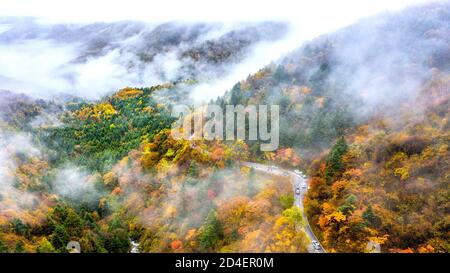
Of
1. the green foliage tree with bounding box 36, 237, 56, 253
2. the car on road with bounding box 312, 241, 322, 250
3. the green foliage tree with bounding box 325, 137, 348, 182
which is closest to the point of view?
the car on road with bounding box 312, 241, 322, 250

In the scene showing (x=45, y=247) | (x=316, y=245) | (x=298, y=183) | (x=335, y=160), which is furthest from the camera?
(x=298, y=183)

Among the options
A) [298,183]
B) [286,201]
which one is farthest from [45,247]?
[298,183]

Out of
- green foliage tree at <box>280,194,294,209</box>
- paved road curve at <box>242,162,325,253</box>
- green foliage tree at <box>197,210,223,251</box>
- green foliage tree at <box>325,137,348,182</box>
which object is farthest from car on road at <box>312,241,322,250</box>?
green foliage tree at <box>197,210,223,251</box>

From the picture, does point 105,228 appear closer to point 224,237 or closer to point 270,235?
point 224,237

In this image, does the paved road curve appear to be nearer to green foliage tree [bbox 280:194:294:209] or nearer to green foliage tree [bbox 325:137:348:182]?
green foliage tree [bbox 280:194:294:209]

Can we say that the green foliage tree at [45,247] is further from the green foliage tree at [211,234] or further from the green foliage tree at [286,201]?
the green foliage tree at [286,201]

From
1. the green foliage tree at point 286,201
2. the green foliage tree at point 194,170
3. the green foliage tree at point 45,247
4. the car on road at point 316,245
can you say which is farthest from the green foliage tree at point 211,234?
the green foliage tree at point 45,247

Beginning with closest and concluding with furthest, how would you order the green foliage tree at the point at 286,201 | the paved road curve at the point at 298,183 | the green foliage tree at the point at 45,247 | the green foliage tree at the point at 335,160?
the paved road curve at the point at 298,183 < the green foliage tree at the point at 45,247 < the green foliage tree at the point at 286,201 < the green foliage tree at the point at 335,160

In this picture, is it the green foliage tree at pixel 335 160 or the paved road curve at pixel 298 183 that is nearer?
the paved road curve at pixel 298 183

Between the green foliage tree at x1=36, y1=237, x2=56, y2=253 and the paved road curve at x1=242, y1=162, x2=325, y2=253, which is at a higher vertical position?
the paved road curve at x1=242, y1=162, x2=325, y2=253

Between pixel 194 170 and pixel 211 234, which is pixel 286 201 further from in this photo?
pixel 194 170

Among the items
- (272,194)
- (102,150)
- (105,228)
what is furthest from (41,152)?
(272,194)
